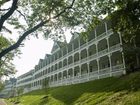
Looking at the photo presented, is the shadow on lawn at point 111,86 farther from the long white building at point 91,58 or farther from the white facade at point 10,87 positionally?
the white facade at point 10,87

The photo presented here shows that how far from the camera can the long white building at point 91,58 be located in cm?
4162

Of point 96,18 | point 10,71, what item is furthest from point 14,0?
point 10,71

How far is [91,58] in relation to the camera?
49656mm

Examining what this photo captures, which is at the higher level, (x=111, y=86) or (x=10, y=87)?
(x=10, y=87)

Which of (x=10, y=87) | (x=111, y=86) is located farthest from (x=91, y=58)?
(x=10, y=87)

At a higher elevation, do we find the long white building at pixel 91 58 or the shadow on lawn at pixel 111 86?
the long white building at pixel 91 58

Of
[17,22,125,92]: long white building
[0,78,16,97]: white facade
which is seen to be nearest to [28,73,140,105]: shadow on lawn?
[17,22,125,92]: long white building

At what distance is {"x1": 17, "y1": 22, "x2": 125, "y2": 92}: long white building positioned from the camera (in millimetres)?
41616

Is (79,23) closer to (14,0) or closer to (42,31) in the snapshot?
(42,31)

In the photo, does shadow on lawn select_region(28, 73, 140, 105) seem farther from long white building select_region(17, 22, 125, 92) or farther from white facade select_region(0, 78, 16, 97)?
white facade select_region(0, 78, 16, 97)

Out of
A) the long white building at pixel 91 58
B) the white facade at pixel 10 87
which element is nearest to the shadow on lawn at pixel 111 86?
the long white building at pixel 91 58

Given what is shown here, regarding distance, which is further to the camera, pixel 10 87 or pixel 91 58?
pixel 10 87

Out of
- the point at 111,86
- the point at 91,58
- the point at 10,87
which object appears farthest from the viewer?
the point at 10,87

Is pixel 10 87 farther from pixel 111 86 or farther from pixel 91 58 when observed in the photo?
pixel 111 86
